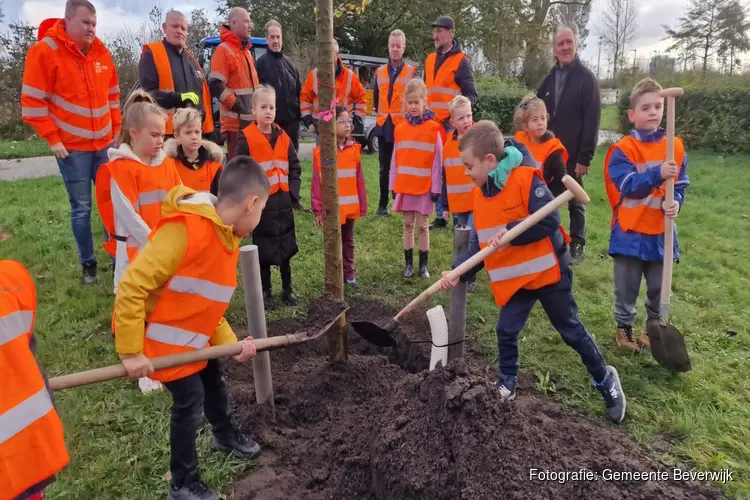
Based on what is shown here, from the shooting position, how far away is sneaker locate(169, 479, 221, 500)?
266 centimetres

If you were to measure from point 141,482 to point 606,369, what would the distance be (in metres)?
2.82

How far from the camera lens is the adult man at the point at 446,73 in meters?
6.60

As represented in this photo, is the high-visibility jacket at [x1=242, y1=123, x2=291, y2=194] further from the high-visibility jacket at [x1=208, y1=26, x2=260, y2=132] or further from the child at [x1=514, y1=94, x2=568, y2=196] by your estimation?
the child at [x1=514, y1=94, x2=568, y2=196]

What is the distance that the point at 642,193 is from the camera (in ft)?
12.8

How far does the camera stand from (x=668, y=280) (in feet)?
12.3

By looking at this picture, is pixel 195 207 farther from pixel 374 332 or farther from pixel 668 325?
pixel 668 325

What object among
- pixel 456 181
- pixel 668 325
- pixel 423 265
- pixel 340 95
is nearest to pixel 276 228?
pixel 423 265

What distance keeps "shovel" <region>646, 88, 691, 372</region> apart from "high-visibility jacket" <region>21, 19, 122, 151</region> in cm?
491

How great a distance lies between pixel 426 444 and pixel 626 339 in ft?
8.38

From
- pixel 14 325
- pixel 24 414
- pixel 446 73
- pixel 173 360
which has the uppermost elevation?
pixel 446 73

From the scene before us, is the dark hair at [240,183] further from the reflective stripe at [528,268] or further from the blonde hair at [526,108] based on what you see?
the blonde hair at [526,108]

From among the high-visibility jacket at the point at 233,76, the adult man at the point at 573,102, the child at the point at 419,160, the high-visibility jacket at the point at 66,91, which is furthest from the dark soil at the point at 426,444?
the high-visibility jacket at the point at 233,76

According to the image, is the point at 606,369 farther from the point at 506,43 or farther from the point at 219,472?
the point at 506,43

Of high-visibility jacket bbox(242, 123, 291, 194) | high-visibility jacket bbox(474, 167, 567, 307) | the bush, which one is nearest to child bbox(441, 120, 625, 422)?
high-visibility jacket bbox(474, 167, 567, 307)
